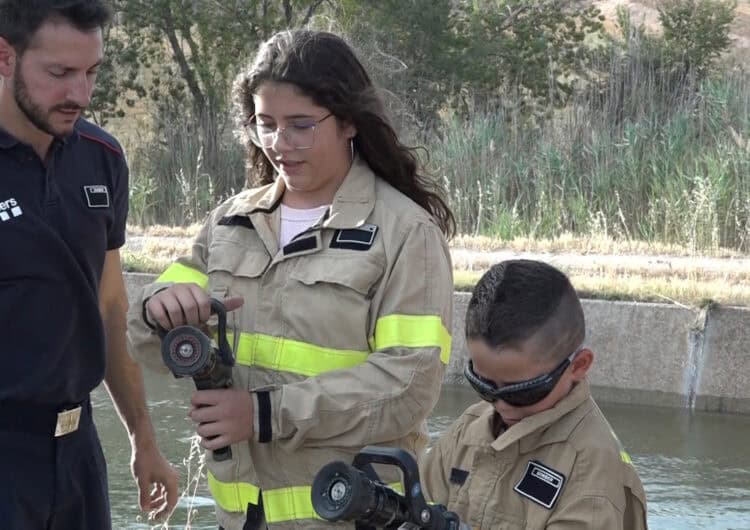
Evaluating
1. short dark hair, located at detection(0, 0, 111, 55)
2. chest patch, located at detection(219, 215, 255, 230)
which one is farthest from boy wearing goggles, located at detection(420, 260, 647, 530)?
short dark hair, located at detection(0, 0, 111, 55)

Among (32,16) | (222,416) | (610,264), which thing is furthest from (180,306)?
(610,264)

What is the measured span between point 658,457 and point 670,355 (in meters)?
0.83

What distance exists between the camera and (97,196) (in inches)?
131

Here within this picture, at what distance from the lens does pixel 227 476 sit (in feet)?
9.84

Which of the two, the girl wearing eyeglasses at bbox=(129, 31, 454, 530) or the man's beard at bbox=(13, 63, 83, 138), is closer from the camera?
the girl wearing eyeglasses at bbox=(129, 31, 454, 530)

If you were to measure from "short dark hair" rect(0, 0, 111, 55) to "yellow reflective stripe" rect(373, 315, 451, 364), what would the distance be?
1.07m

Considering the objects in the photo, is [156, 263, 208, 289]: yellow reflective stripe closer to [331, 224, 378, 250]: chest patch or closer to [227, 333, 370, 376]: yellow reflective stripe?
[227, 333, 370, 376]: yellow reflective stripe

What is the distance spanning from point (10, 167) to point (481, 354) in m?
1.31

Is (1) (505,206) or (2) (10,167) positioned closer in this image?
(2) (10,167)

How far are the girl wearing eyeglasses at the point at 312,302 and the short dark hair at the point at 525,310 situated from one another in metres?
0.32

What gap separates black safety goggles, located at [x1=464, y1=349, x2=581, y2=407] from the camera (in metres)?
2.52

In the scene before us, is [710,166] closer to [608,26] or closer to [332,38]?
[332,38]

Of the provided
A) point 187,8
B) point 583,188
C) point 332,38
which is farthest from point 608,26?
point 332,38

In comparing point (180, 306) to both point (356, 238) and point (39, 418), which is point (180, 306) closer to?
point (356, 238)
